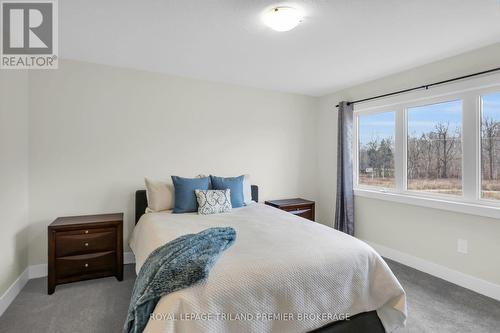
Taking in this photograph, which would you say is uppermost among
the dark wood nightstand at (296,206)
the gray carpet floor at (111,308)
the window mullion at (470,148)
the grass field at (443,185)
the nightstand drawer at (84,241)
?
the window mullion at (470,148)

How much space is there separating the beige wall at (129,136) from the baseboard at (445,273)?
67.2 inches

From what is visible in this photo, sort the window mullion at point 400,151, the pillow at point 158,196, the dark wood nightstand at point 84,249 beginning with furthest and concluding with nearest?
the window mullion at point 400,151
the pillow at point 158,196
the dark wood nightstand at point 84,249

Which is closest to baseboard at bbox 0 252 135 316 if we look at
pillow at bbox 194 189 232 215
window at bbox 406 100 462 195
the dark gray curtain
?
pillow at bbox 194 189 232 215

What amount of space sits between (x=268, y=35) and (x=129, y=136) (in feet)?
6.50

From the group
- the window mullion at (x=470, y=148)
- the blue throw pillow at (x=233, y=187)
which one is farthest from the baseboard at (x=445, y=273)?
the blue throw pillow at (x=233, y=187)

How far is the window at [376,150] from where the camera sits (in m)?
3.47

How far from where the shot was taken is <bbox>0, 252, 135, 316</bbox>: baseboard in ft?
7.05

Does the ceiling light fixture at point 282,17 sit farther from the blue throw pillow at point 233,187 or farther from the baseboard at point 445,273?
the baseboard at point 445,273

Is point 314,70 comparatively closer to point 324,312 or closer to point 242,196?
point 242,196

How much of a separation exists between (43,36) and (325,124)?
3714 mm

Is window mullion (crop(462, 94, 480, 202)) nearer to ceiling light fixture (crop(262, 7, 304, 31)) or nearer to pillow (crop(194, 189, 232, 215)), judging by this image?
ceiling light fixture (crop(262, 7, 304, 31))

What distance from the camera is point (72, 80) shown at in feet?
9.33

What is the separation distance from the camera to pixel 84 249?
2.54 meters

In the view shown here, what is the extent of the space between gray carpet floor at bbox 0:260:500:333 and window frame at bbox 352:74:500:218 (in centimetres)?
84
